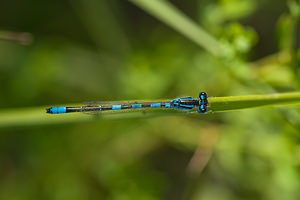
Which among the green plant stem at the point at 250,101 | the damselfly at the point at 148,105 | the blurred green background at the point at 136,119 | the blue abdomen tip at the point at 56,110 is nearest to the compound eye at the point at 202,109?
the damselfly at the point at 148,105

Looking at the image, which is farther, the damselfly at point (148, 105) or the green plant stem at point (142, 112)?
the damselfly at point (148, 105)

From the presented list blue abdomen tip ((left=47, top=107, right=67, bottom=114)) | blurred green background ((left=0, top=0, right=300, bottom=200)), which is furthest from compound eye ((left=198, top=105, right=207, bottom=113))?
blue abdomen tip ((left=47, top=107, right=67, bottom=114))

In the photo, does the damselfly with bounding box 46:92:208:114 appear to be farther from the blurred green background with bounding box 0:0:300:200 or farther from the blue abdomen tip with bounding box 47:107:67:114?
the blurred green background with bounding box 0:0:300:200

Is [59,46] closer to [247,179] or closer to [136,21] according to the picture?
[136,21]

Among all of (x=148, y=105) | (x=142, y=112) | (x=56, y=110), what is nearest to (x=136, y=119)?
(x=148, y=105)

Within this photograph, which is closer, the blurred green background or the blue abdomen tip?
the blue abdomen tip

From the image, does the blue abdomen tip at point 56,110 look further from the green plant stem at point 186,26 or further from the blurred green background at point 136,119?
the green plant stem at point 186,26
